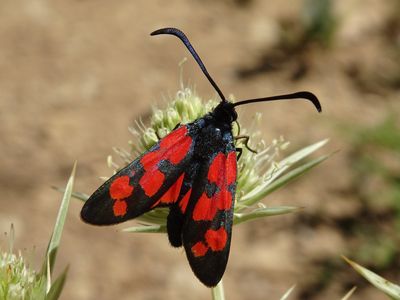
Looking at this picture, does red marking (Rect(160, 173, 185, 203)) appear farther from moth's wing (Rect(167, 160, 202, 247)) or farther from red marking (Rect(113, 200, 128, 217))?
red marking (Rect(113, 200, 128, 217))

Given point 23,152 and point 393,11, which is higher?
point 23,152

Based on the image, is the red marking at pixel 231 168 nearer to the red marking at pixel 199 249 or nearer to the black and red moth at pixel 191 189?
the black and red moth at pixel 191 189

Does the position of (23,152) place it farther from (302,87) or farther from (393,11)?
(393,11)

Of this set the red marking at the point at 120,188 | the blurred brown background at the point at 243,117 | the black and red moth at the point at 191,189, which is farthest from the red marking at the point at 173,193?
the blurred brown background at the point at 243,117

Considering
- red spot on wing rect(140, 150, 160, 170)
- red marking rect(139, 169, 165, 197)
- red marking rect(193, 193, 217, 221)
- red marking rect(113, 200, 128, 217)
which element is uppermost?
red marking rect(113, 200, 128, 217)

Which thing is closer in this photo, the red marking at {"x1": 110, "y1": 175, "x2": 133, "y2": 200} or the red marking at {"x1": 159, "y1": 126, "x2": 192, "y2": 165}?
the red marking at {"x1": 110, "y1": 175, "x2": 133, "y2": 200}

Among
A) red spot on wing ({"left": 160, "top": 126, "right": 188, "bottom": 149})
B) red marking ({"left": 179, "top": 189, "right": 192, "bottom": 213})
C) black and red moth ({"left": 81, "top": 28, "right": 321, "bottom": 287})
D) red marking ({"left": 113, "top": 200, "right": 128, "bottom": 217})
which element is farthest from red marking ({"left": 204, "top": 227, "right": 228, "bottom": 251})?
red spot on wing ({"left": 160, "top": 126, "right": 188, "bottom": 149})

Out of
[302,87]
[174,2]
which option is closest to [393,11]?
[302,87]
